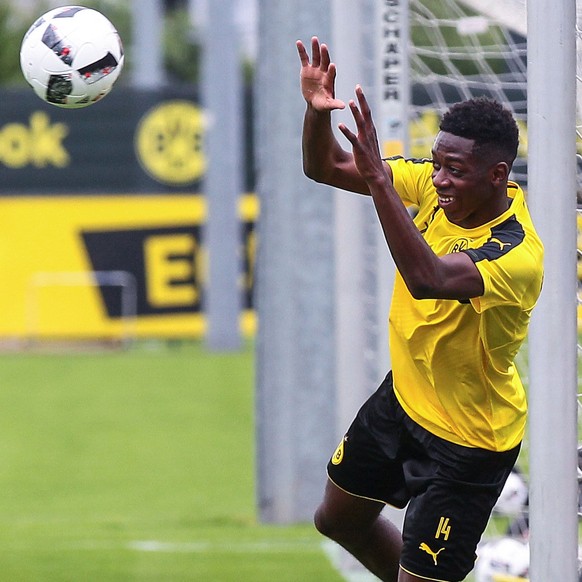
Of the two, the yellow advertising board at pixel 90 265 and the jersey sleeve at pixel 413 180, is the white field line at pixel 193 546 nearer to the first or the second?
the jersey sleeve at pixel 413 180

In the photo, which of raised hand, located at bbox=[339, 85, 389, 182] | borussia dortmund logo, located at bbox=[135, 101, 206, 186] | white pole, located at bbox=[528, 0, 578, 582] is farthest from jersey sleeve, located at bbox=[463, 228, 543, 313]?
borussia dortmund logo, located at bbox=[135, 101, 206, 186]

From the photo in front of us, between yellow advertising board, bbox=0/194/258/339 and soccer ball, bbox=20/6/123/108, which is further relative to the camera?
yellow advertising board, bbox=0/194/258/339

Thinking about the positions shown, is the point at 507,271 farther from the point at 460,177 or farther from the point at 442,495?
the point at 442,495

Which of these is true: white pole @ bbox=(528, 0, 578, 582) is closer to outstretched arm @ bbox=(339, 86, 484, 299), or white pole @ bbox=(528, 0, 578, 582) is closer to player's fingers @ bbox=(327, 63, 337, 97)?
outstretched arm @ bbox=(339, 86, 484, 299)

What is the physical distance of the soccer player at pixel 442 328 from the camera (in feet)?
14.1

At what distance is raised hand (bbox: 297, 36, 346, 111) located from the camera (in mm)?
4848

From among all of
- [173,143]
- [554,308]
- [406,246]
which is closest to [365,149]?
[406,246]

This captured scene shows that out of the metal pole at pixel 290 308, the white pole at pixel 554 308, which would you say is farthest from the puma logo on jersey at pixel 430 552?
the metal pole at pixel 290 308

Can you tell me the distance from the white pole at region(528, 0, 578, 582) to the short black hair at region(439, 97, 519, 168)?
0.40 feet

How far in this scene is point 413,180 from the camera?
16.5ft

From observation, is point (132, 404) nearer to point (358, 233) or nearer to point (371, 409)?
point (358, 233)

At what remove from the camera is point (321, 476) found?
8.74 meters

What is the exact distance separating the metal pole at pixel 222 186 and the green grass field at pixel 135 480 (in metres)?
1.19

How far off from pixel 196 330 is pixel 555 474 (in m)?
15.8
